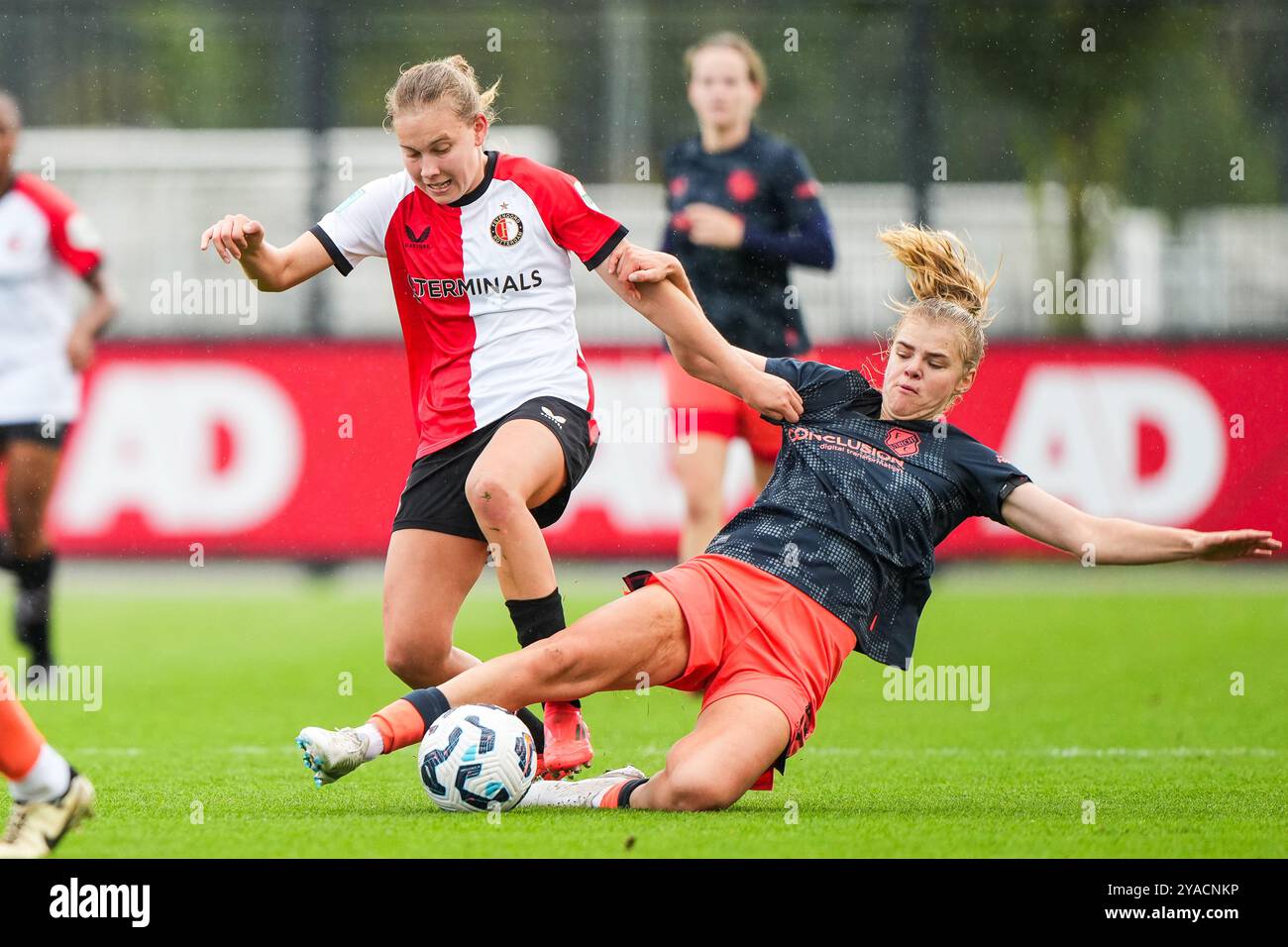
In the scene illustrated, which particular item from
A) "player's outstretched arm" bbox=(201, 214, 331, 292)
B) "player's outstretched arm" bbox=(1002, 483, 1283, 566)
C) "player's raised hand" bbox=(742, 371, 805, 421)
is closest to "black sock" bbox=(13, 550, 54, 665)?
"player's outstretched arm" bbox=(201, 214, 331, 292)

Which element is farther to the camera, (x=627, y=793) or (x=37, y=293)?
(x=37, y=293)

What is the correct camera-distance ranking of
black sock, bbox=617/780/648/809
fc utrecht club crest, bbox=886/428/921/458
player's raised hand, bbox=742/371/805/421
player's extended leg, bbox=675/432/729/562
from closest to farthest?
black sock, bbox=617/780/648/809
fc utrecht club crest, bbox=886/428/921/458
player's raised hand, bbox=742/371/805/421
player's extended leg, bbox=675/432/729/562

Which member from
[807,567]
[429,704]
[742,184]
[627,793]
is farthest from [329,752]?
[742,184]

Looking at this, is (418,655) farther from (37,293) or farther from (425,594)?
(37,293)

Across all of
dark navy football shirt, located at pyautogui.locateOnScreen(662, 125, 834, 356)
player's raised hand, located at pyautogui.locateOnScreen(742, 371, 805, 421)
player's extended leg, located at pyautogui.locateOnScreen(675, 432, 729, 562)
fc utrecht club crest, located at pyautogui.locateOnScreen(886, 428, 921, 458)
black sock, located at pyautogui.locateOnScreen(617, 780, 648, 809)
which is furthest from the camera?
dark navy football shirt, located at pyautogui.locateOnScreen(662, 125, 834, 356)

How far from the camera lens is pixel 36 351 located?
8.84 meters

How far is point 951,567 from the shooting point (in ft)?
44.7

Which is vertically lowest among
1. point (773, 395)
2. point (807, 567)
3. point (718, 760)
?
point (718, 760)

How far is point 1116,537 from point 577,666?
1.47 metres

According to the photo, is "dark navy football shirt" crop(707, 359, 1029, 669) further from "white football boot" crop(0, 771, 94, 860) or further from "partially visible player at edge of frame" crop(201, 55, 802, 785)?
"white football boot" crop(0, 771, 94, 860)

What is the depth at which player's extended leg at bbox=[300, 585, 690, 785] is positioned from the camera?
4684 millimetres

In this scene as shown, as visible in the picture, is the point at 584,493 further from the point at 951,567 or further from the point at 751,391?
the point at 751,391

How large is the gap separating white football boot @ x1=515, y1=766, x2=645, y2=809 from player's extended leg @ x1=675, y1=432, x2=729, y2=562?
8.23 ft

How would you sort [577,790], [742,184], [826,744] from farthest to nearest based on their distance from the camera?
[742,184]
[826,744]
[577,790]
